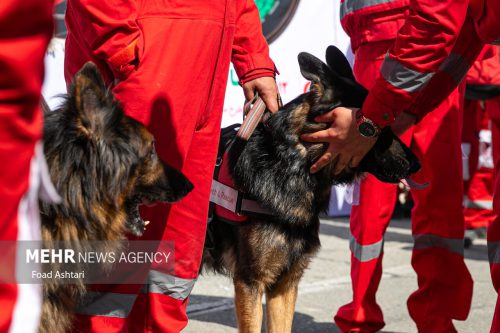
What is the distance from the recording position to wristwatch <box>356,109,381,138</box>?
2953 mm

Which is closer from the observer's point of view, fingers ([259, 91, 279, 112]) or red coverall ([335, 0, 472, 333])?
fingers ([259, 91, 279, 112])

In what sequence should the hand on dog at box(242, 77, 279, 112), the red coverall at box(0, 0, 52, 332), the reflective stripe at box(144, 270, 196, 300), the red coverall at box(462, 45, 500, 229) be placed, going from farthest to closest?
the red coverall at box(462, 45, 500, 229), the hand on dog at box(242, 77, 279, 112), the reflective stripe at box(144, 270, 196, 300), the red coverall at box(0, 0, 52, 332)

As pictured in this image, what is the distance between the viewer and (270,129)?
3604 mm

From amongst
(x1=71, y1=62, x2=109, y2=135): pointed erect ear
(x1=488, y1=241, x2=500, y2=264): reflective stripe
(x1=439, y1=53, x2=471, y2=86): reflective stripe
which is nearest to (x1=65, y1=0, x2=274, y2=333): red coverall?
(x1=71, y1=62, x2=109, y2=135): pointed erect ear

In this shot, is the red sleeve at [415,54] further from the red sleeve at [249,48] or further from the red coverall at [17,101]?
the red coverall at [17,101]

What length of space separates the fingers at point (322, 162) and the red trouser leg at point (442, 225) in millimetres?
697

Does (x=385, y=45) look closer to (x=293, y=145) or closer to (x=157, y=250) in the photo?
(x=293, y=145)

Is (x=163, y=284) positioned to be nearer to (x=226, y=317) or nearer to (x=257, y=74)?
(x=257, y=74)

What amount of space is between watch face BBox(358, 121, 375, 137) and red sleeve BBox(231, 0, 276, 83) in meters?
0.58

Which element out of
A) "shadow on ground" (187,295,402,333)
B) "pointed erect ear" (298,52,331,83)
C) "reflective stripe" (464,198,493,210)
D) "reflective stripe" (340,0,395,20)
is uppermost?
"reflective stripe" (340,0,395,20)

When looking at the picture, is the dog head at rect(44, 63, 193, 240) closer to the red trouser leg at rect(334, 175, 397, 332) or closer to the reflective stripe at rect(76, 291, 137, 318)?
the reflective stripe at rect(76, 291, 137, 318)

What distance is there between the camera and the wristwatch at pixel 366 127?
2.95 meters

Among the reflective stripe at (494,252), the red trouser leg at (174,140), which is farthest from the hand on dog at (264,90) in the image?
the reflective stripe at (494,252)

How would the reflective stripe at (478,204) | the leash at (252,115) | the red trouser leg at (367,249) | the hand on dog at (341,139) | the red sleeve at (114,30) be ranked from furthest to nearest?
the reflective stripe at (478,204)
the red trouser leg at (367,249)
the leash at (252,115)
the hand on dog at (341,139)
the red sleeve at (114,30)
